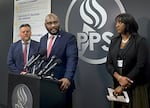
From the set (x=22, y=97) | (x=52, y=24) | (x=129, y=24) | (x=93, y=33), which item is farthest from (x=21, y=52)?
(x=129, y=24)

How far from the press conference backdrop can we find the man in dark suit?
0.59 metres

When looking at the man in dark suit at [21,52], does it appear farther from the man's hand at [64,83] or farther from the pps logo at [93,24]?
the man's hand at [64,83]

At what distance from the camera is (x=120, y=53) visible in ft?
10.7

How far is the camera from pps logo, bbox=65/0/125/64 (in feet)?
12.9

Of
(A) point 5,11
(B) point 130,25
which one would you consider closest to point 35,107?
(B) point 130,25

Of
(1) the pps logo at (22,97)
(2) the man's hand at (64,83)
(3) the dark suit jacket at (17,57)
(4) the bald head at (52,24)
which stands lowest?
(1) the pps logo at (22,97)

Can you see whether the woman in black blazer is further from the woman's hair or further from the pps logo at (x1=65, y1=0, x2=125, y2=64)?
the pps logo at (x1=65, y1=0, x2=125, y2=64)

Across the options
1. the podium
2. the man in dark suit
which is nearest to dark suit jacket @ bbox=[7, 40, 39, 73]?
the man in dark suit

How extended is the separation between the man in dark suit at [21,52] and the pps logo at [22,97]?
1.29 m

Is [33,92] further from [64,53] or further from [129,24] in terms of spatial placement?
[129,24]

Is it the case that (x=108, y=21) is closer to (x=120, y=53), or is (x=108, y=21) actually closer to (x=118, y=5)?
(x=118, y=5)

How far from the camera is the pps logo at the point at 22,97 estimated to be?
9.05 feet

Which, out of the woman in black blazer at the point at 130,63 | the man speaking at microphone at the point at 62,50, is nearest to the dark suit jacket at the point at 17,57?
the man speaking at microphone at the point at 62,50

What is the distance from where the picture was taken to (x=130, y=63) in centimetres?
320
